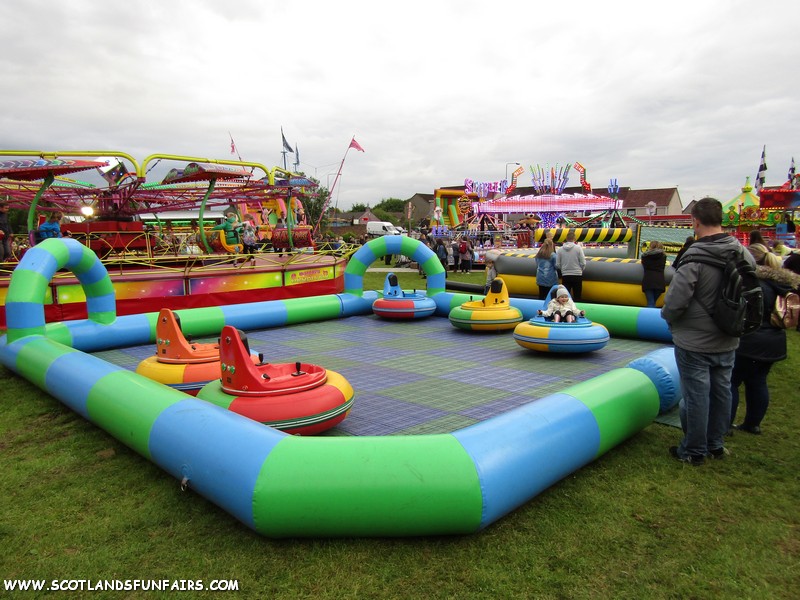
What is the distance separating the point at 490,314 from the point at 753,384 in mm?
3932

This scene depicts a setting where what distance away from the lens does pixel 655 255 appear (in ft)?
29.4

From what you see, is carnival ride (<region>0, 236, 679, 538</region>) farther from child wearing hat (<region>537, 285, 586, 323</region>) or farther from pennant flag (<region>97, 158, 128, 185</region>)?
pennant flag (<region>97, 158, 128, 185</region>)

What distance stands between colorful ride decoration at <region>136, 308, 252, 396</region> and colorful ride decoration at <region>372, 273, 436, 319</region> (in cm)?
411

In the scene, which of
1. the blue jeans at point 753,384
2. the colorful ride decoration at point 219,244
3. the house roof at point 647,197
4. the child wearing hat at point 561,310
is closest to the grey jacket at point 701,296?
the blue jeans at point 753,384

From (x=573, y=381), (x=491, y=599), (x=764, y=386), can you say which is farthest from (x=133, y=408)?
(x=764, y=386)

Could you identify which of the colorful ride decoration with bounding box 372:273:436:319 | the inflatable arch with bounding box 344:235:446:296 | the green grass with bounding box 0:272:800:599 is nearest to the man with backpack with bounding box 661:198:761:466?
the green grass with bounding box 0:272:800:599

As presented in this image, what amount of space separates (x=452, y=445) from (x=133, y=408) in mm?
2201

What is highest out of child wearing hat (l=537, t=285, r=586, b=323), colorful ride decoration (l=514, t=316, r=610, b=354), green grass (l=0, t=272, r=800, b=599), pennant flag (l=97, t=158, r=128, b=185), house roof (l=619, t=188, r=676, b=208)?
house roof (l=619, t=188, r=676, b=208)

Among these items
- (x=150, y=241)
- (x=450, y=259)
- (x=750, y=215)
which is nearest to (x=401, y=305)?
(x=150, y=241)

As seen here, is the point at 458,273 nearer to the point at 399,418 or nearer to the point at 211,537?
the point at 399,418

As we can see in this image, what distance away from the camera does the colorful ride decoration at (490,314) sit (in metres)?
7.76

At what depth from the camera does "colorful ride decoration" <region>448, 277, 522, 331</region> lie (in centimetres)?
776

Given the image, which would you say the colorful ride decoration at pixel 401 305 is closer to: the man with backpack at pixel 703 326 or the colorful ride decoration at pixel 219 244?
the man with backpack at pixel 703 326

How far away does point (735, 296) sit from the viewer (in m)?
3.37
